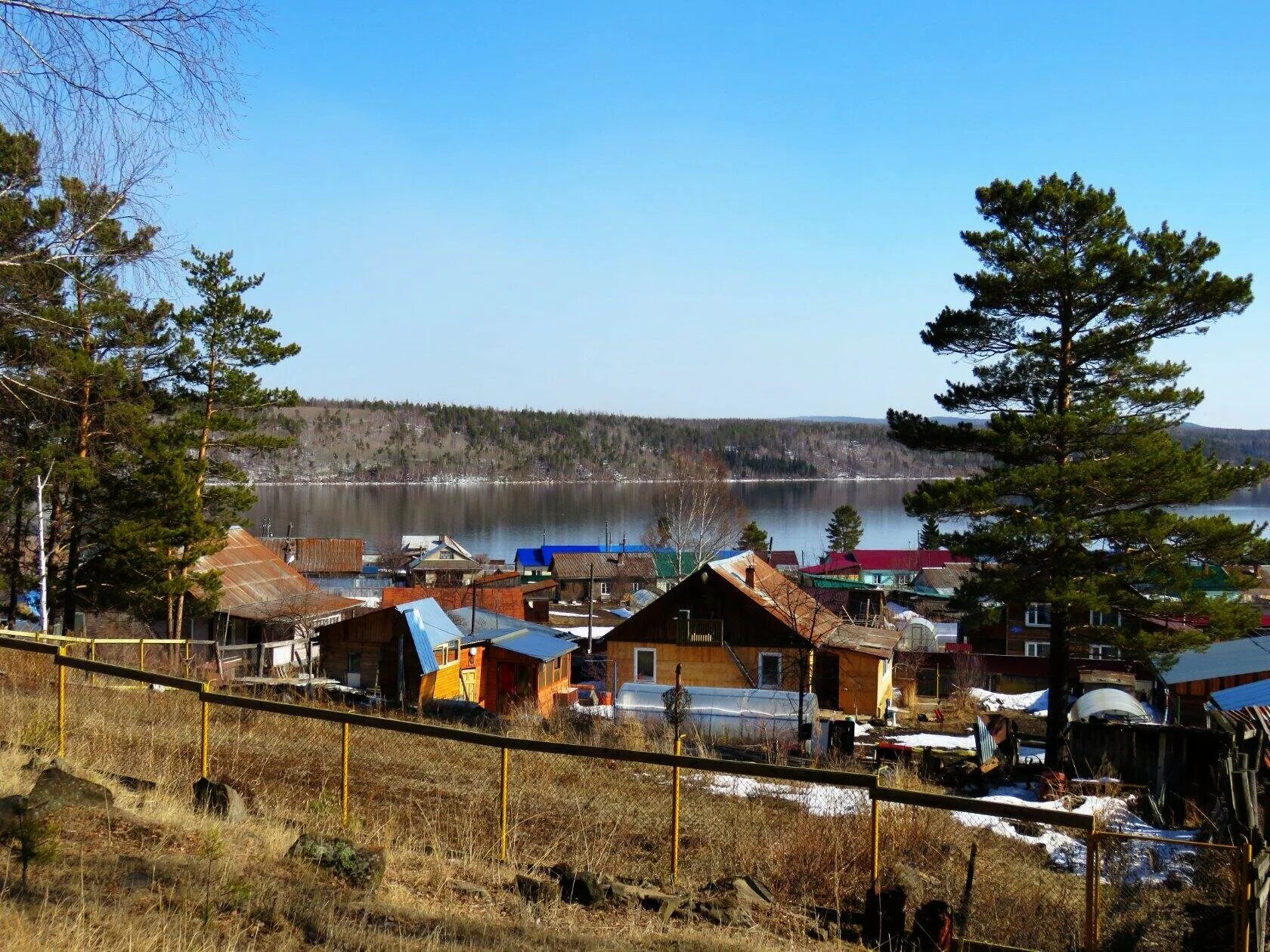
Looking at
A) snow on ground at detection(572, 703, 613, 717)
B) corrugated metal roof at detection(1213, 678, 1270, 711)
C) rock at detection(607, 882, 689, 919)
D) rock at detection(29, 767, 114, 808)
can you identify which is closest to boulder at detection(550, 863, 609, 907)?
rock at detection(607, 882, 689, 919)

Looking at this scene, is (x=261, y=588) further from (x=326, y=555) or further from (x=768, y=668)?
(x=326, y=555)

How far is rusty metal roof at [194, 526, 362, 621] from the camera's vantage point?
124 feet

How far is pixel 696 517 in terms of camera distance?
2633 inches

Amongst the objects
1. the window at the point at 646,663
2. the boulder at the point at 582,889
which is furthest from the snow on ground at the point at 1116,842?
the window at the point at 646,663

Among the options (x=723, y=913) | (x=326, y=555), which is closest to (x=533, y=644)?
(x=723, y=913)

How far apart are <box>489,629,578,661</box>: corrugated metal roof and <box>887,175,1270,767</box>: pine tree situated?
13307 mm

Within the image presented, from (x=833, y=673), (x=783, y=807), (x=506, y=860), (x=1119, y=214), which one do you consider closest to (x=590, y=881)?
(x=506, y=860)

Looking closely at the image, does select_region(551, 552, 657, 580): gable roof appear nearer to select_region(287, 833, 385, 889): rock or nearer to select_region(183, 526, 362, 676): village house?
select_region(183, 526, 362, 676): village house

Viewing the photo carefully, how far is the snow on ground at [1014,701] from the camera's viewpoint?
33219mm

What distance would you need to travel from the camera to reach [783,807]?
32.3 ft

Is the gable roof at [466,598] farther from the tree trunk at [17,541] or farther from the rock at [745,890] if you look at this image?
the rock at [745,890]

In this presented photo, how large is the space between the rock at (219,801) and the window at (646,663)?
26658mm

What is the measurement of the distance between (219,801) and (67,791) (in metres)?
1.15

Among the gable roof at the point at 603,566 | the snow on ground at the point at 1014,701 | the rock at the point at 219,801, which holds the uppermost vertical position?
the rock at the point at 219,801
